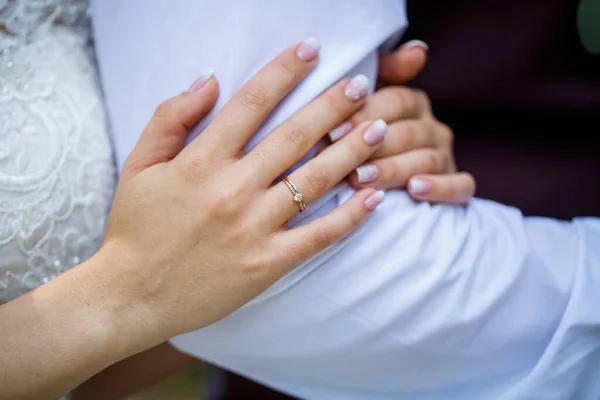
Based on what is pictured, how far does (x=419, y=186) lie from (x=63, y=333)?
1.59 ft

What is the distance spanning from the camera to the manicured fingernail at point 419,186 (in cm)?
74

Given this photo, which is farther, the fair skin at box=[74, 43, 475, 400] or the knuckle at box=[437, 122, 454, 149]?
the knuckle at box=[437, 122, 454, 149]

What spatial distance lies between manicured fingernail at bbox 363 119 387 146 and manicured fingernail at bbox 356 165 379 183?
0.11 ft

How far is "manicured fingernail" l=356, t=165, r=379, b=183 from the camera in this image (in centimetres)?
70

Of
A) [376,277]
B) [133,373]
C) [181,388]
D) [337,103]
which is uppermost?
[337,103]

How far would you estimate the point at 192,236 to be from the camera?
0.64m

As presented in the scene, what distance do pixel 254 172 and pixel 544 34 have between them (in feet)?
2.00

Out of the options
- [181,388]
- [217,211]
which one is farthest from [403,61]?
[181,388]

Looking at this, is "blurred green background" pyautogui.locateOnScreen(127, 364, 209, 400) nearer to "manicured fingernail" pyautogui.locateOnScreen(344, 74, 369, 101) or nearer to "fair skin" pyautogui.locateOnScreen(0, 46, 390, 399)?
"fair skin" pyautogui.locateOnScreen(0, 46, 390, 399)

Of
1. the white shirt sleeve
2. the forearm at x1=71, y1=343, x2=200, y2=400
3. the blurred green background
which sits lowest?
the blurred green background

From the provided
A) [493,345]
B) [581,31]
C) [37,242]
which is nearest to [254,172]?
[37,242]

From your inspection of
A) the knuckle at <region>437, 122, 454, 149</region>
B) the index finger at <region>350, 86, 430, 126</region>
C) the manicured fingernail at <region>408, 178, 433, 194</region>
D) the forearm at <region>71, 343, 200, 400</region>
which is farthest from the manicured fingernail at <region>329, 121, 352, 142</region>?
the forearm at <region>71, 343, 200, 400</region>

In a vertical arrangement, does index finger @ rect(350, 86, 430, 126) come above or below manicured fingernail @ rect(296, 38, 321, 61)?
below

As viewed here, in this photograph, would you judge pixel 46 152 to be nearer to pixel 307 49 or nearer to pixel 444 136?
pixel 307 49
